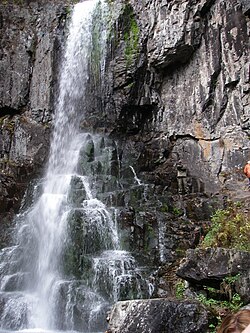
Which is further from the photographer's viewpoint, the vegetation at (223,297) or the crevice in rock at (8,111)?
the crevice in rock at (8,111)

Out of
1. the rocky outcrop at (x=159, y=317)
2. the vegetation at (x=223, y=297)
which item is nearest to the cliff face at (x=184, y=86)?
the vegetation at (x=223, y=297)

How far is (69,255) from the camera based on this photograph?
35.3 ft

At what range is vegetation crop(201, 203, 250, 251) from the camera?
9510 mm

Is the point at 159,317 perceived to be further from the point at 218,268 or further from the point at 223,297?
the point at 218,268

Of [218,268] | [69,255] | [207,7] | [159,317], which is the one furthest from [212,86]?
[159,317]

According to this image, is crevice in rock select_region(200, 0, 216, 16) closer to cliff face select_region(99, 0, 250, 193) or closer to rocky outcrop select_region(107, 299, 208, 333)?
cliff face select_region(99, 0, 250, 193)

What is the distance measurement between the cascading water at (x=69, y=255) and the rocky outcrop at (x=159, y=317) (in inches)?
126

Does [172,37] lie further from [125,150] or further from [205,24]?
[125,150]

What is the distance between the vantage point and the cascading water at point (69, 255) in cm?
931

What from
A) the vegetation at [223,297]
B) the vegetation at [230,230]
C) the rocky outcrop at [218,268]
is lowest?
the vegetation at [223,297]

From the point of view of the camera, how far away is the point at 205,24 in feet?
48.6

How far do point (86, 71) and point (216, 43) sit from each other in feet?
18.3

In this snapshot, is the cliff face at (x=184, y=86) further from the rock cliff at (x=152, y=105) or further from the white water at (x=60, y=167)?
the white water at (x=60, y=167)

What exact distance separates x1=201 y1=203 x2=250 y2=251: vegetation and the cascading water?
2030mm
